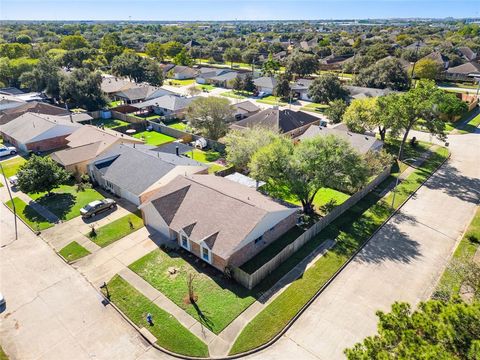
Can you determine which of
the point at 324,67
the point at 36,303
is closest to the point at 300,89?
the point at 324,67

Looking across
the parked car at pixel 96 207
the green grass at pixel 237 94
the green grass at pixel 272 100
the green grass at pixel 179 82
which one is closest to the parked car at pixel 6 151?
the parked car at pixel 96 207

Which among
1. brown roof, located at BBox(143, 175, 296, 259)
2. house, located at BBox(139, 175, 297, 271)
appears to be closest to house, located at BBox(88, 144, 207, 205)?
brown roof, located at BBox(143, 175, 296, 259)

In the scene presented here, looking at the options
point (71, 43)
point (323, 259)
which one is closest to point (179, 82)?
point (71, 43)

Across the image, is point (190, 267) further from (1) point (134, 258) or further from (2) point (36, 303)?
(2) point (36, 303)

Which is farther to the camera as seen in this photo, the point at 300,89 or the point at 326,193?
the point at 300,89

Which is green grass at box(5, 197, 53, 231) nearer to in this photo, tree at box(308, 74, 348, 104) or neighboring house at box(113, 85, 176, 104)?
neighboring house at box(113, 85, 176, 104)

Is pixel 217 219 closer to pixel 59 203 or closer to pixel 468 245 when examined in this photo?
pixel 59 203

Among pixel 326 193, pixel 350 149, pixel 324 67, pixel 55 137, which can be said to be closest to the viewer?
pixel 350 149
